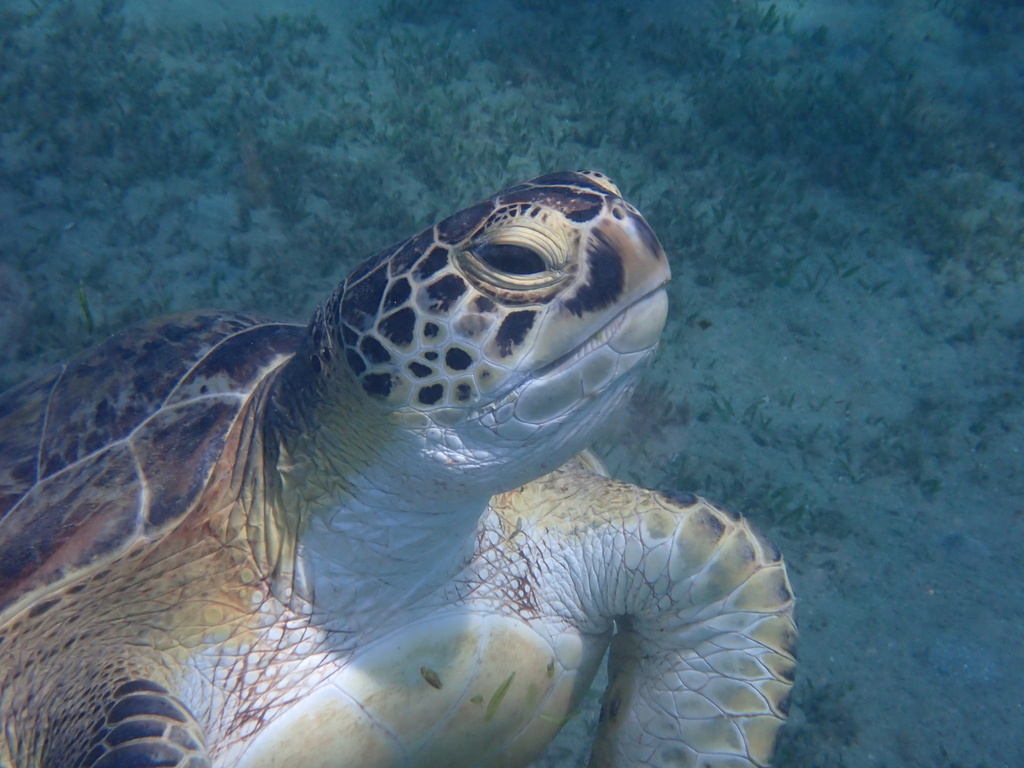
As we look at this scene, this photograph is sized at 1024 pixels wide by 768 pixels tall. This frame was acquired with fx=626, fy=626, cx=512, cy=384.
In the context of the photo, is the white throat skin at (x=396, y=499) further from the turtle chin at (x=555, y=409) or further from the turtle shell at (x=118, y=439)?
the turtle shell at (x=118, y=439)

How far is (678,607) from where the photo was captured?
193cm

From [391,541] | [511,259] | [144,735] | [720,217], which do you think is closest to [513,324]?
[511,259]

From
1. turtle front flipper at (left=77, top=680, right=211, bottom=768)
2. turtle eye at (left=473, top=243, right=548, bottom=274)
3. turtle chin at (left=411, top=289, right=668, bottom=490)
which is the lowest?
turtle front flipper at (left=77, top=680, right=211, bottom=768)

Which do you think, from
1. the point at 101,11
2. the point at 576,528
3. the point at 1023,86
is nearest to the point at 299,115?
the point at 101,11

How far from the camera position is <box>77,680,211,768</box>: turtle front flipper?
44.1 inches

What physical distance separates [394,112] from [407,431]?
13.1 ft

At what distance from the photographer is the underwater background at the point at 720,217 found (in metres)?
2.82

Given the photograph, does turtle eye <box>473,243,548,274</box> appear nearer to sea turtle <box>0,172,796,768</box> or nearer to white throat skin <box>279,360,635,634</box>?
sea turtle <box>0,172,796,768</box>

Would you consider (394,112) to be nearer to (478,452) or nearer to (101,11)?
(101,11)

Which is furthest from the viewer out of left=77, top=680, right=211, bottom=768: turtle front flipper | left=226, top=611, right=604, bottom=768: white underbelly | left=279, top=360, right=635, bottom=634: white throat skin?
left=226, top=611, right=604, bottom=768: white underbelly

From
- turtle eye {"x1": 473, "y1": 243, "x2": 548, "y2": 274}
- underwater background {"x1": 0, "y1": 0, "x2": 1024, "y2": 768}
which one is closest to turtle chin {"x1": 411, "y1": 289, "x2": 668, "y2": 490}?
turtle eye {"x1": 473, "y1": 243, "x2": 548, "y2": 274}

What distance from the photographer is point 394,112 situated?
15.1 feet

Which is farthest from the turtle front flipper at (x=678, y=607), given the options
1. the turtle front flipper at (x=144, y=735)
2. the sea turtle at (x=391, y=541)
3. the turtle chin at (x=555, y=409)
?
the turtle front flipper at (x=144, y=735)

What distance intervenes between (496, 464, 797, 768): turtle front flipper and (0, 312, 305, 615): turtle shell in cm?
86
